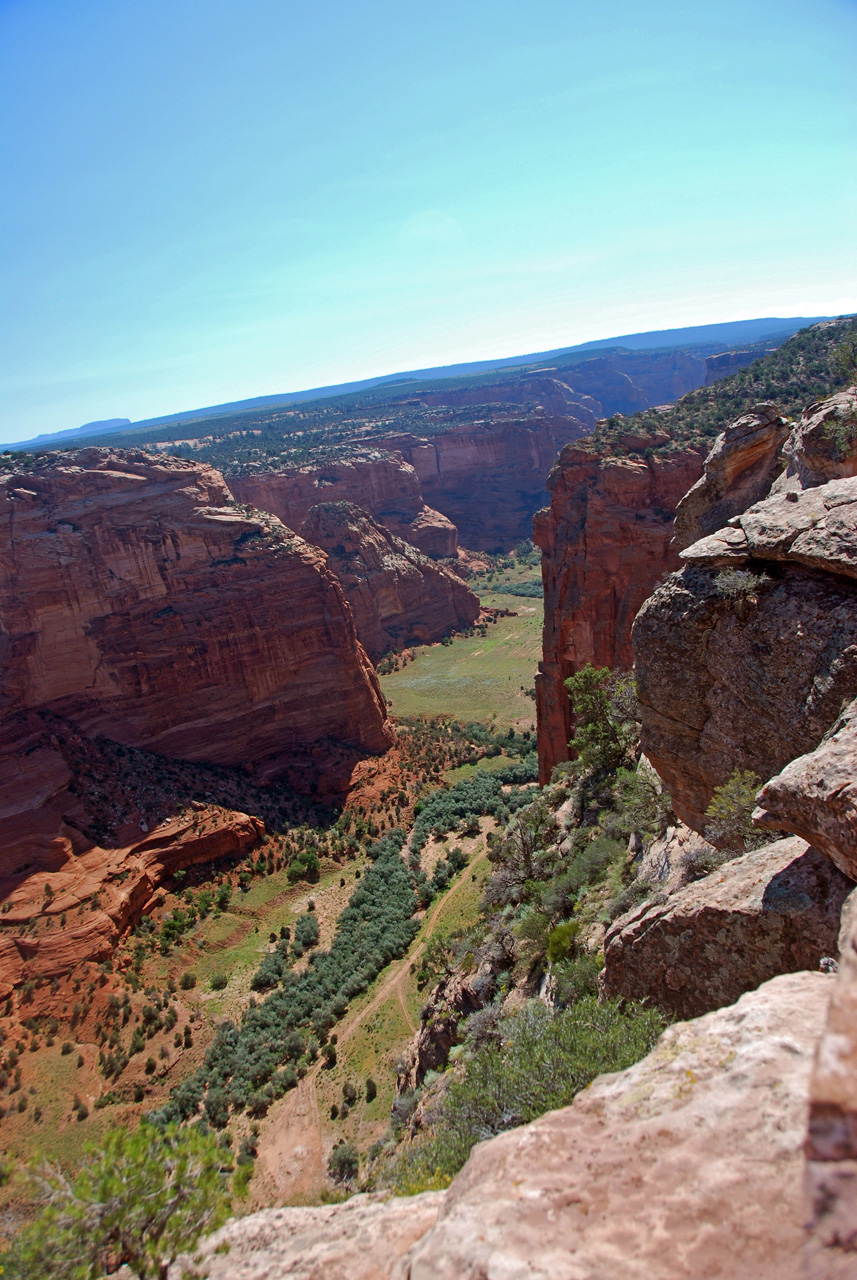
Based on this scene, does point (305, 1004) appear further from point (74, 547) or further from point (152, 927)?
point (74, 547)

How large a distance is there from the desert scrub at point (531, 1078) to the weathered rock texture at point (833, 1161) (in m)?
5.12

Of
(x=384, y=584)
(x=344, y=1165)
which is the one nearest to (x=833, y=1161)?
(x=344, y=1165)

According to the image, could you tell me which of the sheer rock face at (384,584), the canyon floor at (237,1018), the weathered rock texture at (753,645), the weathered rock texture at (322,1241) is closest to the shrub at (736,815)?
the weathered rock texture at (753,645)

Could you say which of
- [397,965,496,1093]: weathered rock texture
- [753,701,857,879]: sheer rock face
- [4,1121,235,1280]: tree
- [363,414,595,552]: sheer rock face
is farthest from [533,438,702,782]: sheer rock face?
[363,414,595,552]: sheer rock face

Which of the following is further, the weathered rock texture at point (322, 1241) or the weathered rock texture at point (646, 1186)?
the weathered rock texture at point (322, 1241)

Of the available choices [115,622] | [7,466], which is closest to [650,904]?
[115,622]

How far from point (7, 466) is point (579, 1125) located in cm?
4529

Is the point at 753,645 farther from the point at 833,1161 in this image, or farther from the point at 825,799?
the point at 833,1161

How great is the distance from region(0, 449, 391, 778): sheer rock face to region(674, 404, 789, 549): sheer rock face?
25650 mm

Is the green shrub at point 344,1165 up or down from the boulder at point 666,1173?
down

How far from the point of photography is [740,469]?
17484 millimetres

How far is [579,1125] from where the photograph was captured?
4.87m

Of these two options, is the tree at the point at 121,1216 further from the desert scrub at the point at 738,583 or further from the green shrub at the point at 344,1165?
the green shrub at the point at 344,1165

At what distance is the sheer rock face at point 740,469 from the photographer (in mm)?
17000
